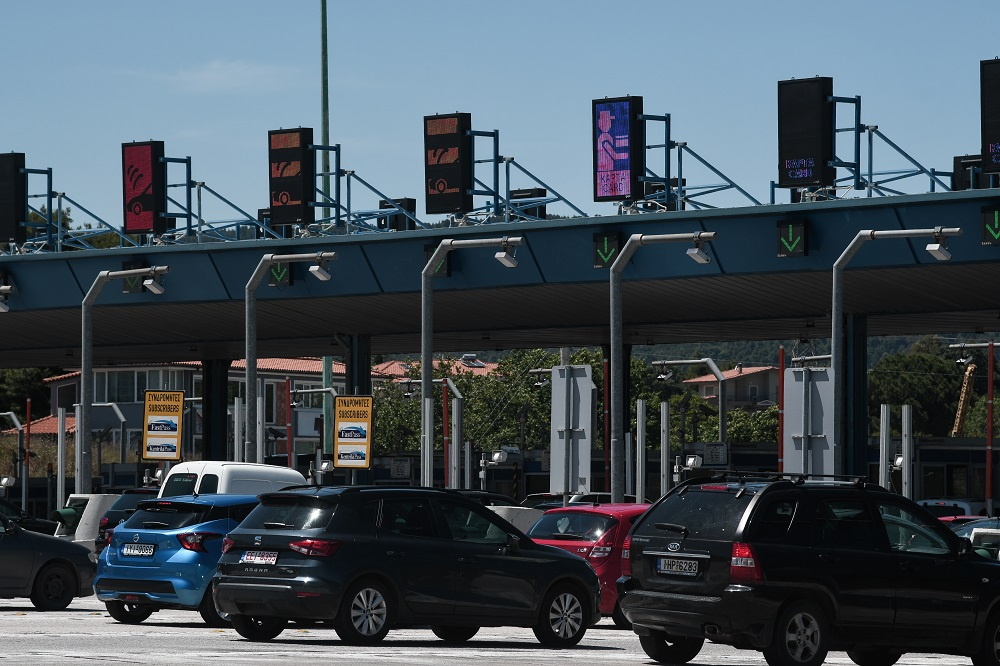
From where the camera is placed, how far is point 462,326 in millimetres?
45375

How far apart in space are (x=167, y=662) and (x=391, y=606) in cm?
289

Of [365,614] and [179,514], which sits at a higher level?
[179,514]

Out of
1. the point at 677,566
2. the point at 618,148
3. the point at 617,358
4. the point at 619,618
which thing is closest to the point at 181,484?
the point at 617,358

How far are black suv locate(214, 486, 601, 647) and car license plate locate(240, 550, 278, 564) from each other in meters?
0.01

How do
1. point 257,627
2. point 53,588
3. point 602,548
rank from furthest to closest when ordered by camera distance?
point 53,588 → point 602,548 → point 257,627

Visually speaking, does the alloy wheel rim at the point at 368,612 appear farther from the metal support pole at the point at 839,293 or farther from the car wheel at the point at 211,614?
the metal support pole at the point at 839,293

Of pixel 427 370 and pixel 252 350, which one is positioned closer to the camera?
pixel 427 370

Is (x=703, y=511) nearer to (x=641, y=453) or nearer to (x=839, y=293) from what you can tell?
(x=839, y=293)

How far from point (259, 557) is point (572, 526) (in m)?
4.91

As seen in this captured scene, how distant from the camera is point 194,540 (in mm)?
18609

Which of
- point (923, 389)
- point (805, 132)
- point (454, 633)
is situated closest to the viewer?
point (454, 633)

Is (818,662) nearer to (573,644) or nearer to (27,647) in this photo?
(573,644)

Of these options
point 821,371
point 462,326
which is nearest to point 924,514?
point 821,371

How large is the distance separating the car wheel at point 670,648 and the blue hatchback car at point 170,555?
5402 millimetres
